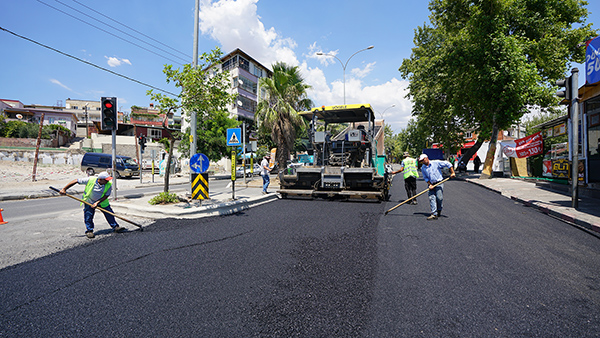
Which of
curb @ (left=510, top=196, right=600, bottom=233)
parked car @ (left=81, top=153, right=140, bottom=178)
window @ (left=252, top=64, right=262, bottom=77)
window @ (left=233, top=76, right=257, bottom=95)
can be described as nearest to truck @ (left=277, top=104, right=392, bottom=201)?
curb @ (left=510, top=196, right=600, bottom=233)

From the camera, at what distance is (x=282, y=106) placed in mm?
17203

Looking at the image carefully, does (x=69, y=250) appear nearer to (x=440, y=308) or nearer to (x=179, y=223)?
(x=179, y=223)

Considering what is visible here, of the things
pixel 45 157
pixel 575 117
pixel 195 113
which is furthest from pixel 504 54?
pixel 45 157

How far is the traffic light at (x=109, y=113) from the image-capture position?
370 inches

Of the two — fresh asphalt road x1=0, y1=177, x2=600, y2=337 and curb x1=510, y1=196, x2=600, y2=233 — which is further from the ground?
curb x1=510, y1=196, x2=600, y2=233

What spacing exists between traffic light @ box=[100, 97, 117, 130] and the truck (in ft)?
18.8

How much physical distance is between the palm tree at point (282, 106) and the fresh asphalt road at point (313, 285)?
12051 millimetres

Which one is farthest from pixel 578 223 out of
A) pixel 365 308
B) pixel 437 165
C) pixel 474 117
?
pixel 474 117

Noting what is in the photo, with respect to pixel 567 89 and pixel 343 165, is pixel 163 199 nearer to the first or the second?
pixel 343 165

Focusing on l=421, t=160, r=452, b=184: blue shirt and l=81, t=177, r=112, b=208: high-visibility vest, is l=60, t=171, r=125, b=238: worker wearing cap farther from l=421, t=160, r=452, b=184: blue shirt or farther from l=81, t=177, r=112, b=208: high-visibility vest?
Result: l=421, t=160, r=452, b=184: blue shirt

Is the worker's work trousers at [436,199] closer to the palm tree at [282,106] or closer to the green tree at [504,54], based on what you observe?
the palm tree at [282,106]

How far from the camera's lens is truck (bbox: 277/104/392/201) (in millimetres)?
9305

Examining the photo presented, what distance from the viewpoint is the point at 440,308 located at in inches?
112

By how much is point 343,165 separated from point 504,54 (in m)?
14.0
